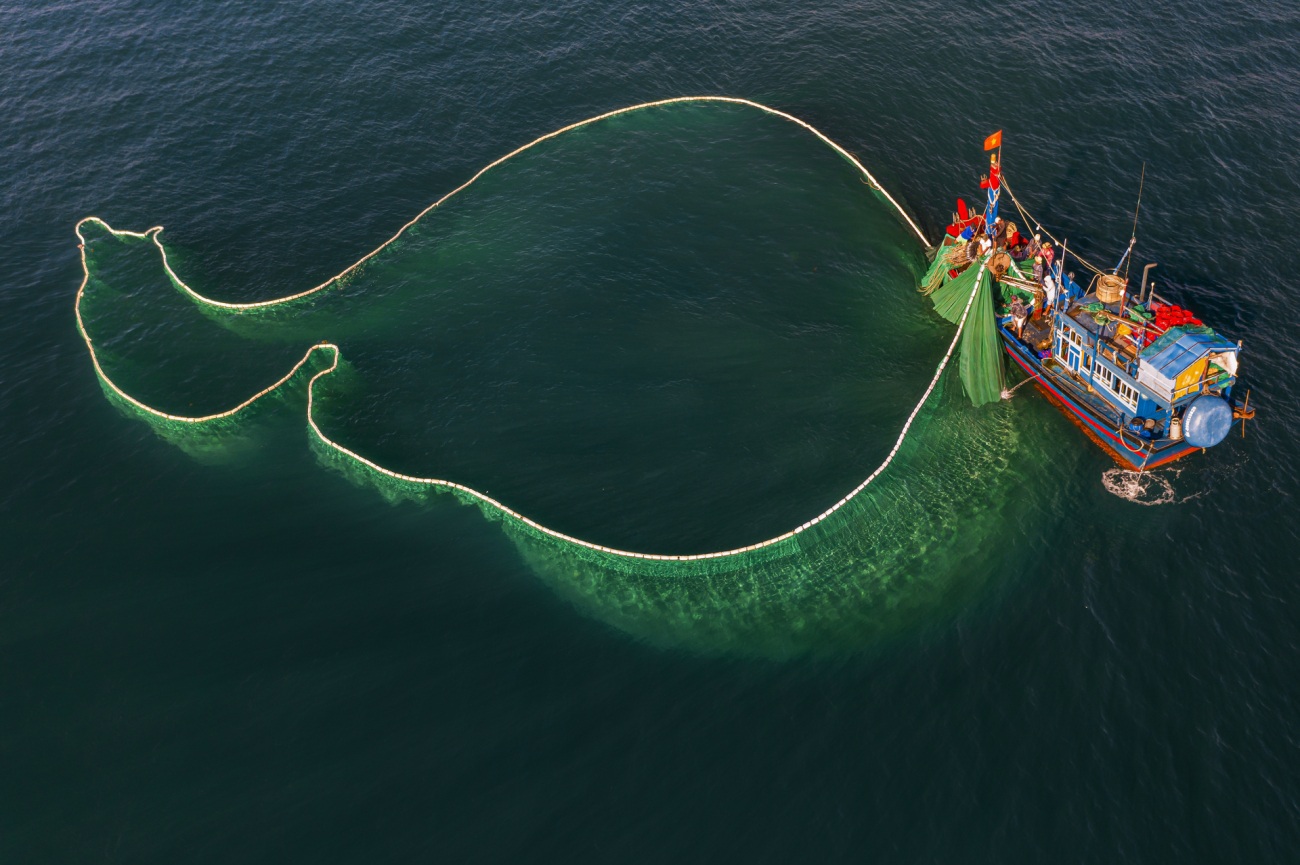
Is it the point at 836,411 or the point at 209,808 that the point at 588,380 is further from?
the point at 209,808

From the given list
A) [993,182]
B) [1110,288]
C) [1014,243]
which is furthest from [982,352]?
[993,182]

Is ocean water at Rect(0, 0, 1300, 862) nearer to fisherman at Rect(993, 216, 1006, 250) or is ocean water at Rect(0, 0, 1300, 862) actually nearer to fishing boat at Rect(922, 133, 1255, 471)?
fishing boat at Rect(922, 133, 1255, 471)

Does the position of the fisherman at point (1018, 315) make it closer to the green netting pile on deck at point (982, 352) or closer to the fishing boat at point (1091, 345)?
the fishing boat at point (1091, 345)

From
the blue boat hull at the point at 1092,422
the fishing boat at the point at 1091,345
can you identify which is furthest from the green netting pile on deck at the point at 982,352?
the blue boat hull at the point at 1092,422

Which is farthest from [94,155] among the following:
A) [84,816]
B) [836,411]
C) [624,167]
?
[836,411]

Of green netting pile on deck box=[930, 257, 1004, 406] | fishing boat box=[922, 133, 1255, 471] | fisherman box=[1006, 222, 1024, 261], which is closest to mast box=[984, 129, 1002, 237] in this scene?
fishing boat box=[922, 133, 1255, 471]

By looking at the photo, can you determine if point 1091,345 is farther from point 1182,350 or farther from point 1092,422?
point 1182,350

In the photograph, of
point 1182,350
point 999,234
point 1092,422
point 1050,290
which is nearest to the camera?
point 1182,350
